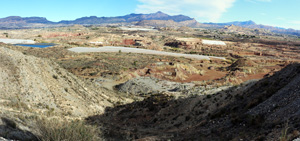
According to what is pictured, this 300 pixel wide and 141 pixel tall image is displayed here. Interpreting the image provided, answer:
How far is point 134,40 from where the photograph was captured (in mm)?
96688

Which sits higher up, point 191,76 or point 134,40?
point 134,40

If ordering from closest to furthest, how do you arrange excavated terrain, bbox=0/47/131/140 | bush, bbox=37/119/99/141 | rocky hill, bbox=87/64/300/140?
1. bush, bbox=37/119/99/141
2. rocky hill, bbox=87/64/300/140
3. excavated terrain, bbox=0/47/131/140

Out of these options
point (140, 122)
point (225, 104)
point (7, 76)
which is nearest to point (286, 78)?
point (225, 104)

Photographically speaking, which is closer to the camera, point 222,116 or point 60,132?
point 60,132

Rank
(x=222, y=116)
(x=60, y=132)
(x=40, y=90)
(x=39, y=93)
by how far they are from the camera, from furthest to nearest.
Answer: (x=40, y=90) < (x=39, y=93) < (x=222, y=116) < (x=60, y=132)

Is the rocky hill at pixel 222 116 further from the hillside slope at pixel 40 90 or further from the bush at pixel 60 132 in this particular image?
the bush at pixel 60 132

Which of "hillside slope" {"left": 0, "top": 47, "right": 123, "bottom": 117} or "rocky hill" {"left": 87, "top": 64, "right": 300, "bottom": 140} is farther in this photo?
"hillside slope" {"left": 0, "top": 47, "right": 123, "bottom": 117}

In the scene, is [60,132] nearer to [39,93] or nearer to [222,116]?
[222,116]

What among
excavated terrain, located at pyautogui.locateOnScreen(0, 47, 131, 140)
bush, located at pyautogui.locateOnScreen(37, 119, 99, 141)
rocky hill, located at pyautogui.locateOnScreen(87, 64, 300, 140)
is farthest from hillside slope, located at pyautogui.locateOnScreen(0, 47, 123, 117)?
bush, located at pyautogui.locateOnScreen(37, 119, 99, 141)

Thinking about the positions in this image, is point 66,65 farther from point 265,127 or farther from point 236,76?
point 265,127

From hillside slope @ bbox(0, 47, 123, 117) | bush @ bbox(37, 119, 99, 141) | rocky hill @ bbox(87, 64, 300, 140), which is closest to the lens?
bush @ bbox(37, 119, 99, 141)

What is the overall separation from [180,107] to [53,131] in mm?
11724

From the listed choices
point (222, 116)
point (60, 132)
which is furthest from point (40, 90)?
point (222, 116)

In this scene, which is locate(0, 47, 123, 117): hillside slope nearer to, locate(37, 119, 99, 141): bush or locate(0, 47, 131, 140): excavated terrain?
locate(0, 47, 131, 140): excavated terrain
